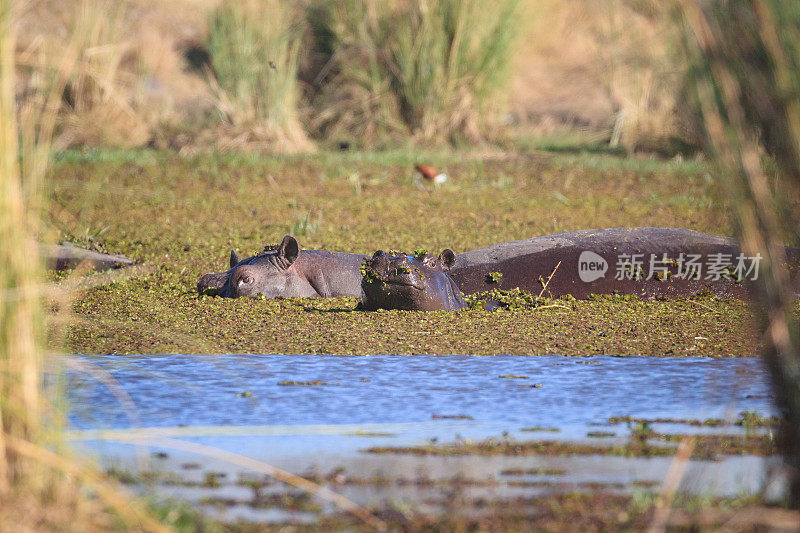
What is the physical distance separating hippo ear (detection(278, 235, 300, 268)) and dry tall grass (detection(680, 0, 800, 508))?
483 centimetres

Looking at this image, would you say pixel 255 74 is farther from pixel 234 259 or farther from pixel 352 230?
pixel 234 259

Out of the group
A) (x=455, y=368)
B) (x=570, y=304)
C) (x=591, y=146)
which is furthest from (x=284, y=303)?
(x=591, y=146)

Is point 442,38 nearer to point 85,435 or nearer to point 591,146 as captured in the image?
point 591,146

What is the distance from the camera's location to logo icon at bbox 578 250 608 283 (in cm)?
768

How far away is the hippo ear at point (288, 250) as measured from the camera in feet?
24.8

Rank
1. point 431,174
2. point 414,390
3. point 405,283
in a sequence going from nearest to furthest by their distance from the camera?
1. point 414,390
2. point 405,283
3. point 431,174

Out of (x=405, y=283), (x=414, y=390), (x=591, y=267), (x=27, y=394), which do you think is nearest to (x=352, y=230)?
(x=591, y=267)

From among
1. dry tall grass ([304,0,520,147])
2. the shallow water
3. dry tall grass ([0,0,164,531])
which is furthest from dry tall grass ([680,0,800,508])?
dry tall grass ([304,0,520,147])

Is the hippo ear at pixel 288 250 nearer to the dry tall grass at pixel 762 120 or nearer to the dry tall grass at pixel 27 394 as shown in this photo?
the dry tall grass at pixel 27 394

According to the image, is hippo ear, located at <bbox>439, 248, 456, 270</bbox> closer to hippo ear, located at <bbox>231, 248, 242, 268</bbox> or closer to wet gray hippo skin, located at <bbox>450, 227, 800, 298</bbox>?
wet gray hippo skin, located at <bbox>450, 227, 800, 298</bbox>

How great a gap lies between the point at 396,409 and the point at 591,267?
12.5 ft

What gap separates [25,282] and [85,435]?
0.90 metres

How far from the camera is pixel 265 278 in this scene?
24.6ft

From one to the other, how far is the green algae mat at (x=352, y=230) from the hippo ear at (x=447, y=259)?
44 cm
